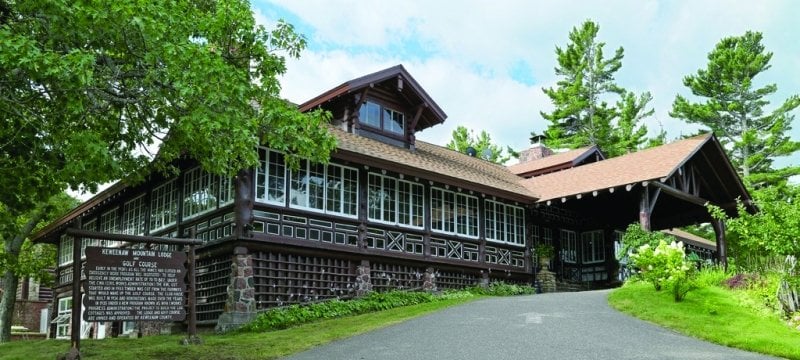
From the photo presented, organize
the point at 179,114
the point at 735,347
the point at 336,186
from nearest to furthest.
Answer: the point at 735,347 → the point at 179,114 → the point at 336,186

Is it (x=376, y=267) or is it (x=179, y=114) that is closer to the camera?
(x=179, y=114)

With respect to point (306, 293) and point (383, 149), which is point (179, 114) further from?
point (383, 149)

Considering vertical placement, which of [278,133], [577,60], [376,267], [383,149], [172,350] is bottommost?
[172,350]

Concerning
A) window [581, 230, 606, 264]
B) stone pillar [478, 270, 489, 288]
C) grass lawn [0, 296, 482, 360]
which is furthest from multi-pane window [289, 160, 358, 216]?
window [581, 230, 606, 264]

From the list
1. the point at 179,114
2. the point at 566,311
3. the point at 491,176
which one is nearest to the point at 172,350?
the point at 179,114

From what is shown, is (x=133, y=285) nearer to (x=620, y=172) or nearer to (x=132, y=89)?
(x=132, y=89)

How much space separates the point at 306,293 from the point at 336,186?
2.80 meters

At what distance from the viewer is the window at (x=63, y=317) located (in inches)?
1029

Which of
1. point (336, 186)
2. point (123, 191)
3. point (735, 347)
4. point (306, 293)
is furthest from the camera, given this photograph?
point (123, 191)

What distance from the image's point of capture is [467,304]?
15602 millimetres

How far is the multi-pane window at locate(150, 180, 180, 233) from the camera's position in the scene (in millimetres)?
19703

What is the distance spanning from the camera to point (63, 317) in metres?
26.1

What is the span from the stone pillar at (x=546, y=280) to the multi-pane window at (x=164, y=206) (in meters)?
11.5

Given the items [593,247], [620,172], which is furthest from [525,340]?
[593,247]
